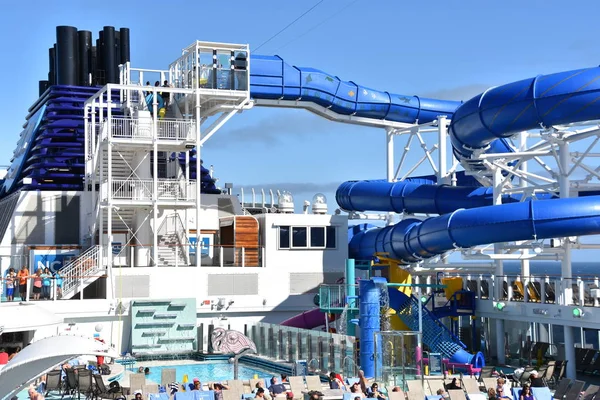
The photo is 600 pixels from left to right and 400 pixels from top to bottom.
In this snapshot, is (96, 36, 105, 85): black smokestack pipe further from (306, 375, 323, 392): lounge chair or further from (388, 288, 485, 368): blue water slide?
(306, 375, 323, 392): lounge chair

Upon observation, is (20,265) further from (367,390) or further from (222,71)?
(367,390)

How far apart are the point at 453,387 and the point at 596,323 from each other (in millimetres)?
5968

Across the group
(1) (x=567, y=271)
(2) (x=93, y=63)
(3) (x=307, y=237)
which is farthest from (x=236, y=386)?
(2) (x=93, y=63)

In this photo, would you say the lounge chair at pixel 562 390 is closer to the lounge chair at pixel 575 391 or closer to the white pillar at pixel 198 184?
the lounge chair at pixel 575 391

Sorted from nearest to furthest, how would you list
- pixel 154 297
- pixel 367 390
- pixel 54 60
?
pixel 367 390
pixel 154 297
pixel 54 60

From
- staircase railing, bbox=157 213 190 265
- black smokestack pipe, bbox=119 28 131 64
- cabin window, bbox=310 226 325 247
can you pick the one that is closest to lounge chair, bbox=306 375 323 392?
staircase railing, bbox=157 213 190 265

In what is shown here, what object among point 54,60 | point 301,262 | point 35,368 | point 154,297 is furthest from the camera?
point 54,60

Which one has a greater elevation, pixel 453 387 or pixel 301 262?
pixel 301 262

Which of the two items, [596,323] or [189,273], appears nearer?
[596,323]

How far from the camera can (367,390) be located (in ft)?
72.9

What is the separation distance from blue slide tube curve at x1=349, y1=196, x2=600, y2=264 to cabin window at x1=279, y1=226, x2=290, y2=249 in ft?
22.4

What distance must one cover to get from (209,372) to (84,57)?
2197cm

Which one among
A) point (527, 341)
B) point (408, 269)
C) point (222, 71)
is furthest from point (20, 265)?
point (527, 341)

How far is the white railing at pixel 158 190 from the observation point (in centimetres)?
3606
